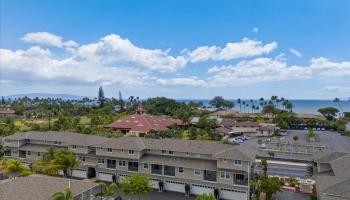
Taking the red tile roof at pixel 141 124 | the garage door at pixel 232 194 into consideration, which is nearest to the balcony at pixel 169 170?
the garage door at pixel 232 194

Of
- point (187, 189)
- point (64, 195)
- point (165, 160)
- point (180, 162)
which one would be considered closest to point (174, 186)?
point (187, 189)

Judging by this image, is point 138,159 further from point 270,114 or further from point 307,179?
point 270,114

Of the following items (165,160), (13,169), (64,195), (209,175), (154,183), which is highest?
(165,160)

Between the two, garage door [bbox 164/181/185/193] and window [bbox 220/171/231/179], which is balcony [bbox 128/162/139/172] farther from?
window [bbox 220/171/231/179]

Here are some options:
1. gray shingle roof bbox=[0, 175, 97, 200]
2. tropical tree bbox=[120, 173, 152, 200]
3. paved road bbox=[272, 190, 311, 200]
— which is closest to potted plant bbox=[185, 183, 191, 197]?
tropical tree bbox=[120, 173, 152, 200]

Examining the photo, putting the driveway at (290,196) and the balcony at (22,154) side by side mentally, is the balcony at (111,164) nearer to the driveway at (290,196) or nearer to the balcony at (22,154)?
the balcony at (22,154)

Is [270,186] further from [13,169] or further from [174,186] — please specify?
[13,169]

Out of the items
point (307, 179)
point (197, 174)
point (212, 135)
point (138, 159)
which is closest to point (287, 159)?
point (307, 179)
